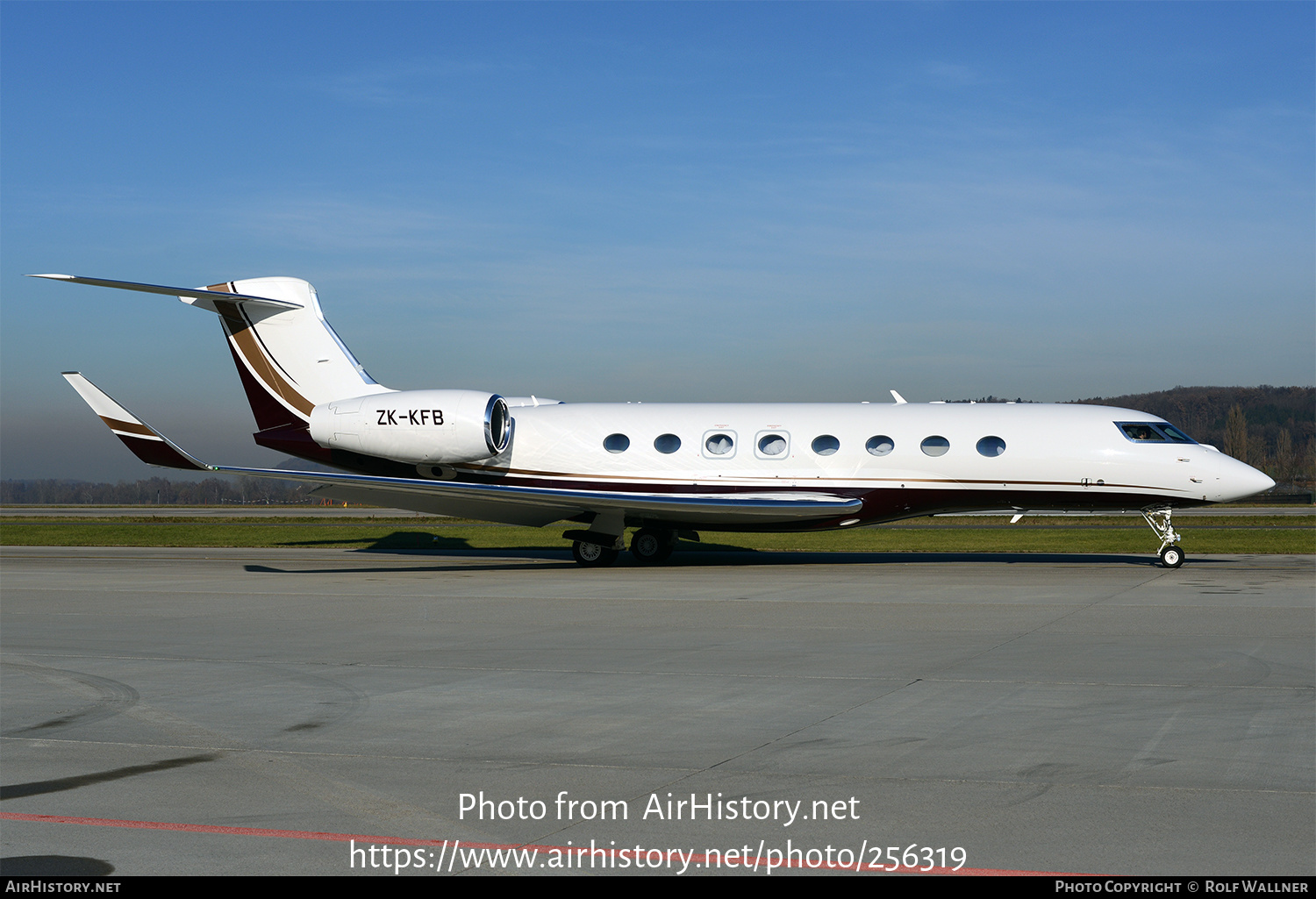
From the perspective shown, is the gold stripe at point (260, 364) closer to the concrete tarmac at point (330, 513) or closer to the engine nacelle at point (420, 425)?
the engine nacelle at point (420, 425)

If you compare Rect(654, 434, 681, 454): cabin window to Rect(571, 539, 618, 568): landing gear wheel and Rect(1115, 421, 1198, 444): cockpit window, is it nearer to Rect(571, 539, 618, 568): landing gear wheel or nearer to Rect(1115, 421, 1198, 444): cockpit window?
Rect(571, 539, 618, 568): landing gear wheel

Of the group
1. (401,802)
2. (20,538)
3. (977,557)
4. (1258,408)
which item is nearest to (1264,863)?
Answer: (401,802)

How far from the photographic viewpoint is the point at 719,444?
22156mm

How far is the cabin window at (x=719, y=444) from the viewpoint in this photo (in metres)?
22.1

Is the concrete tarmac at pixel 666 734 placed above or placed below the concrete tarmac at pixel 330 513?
above

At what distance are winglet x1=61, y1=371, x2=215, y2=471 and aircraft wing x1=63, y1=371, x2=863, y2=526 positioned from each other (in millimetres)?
115

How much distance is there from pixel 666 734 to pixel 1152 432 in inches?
640

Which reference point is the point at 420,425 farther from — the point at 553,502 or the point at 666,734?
the point at 666,734

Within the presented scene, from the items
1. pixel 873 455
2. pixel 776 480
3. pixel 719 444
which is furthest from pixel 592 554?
pixel 873 455

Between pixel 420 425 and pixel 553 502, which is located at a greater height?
pixel 420 425

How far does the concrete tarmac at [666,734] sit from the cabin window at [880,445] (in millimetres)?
6029

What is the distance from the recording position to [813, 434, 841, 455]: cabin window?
21.5 m

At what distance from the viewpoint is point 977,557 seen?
76.3 feet

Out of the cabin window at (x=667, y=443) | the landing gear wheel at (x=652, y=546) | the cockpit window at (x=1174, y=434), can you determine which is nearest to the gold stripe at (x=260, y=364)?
the cabin window at (x=667, y=443)
